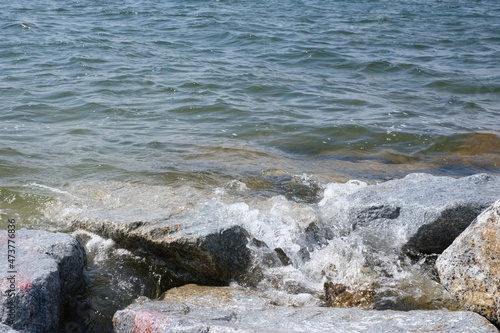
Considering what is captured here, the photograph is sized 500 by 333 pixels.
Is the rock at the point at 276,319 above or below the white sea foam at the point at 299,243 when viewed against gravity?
above

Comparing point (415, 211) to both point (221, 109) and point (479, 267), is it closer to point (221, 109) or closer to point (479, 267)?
point (479, 267)

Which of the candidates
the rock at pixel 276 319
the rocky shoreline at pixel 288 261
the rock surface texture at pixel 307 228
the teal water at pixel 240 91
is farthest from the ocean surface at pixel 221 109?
the rock at pixel 276 319

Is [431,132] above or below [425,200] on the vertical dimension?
below

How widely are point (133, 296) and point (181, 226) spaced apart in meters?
0.64

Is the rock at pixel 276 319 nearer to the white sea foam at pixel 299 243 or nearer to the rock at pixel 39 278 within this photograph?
the rock at pixel 39 278

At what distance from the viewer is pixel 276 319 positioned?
3.78 meters

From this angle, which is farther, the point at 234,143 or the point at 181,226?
Answer: the point at 234,143

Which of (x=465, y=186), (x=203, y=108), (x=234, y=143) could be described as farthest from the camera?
(x=203, y=108)

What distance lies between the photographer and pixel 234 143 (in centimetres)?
859

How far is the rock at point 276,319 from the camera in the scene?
3518 mm

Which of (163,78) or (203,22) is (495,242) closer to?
(163,78)

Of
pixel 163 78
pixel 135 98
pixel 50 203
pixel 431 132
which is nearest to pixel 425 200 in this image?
pixel 50 203

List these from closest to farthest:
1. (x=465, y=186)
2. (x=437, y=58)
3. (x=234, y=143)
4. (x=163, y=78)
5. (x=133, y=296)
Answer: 1. (x=133, y=296)
2. (x=465, y=186)
3. (x=234, y=143)
4. (x=163, y=78)
5. (x=437, y=58)

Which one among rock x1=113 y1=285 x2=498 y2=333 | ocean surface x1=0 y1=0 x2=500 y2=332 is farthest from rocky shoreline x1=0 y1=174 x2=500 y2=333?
ocean surface x1=0 y1=0 x2=500 y2=332
